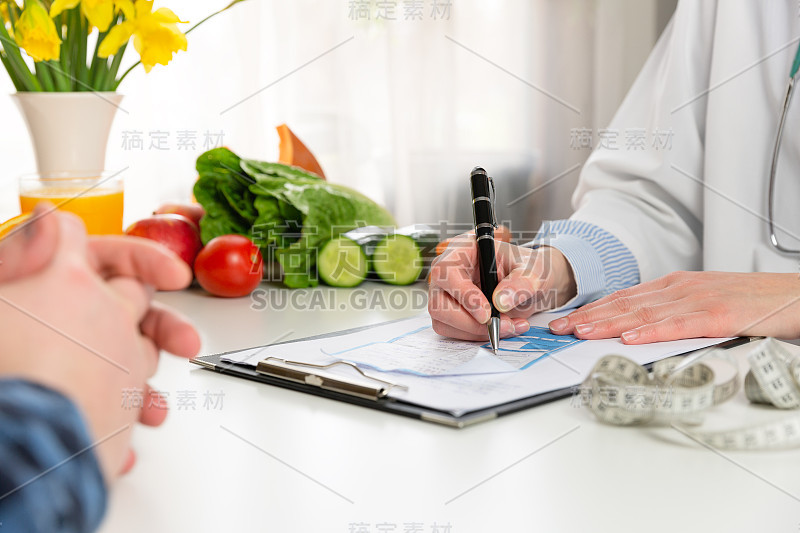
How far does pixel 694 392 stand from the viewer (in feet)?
1.66

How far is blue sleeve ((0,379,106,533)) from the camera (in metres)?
0.22

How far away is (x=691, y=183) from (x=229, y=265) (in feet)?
2.29

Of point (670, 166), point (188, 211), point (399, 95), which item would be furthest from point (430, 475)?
point (399, 95)

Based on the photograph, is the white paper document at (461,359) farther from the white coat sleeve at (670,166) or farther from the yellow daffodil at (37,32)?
the yellow daffodil at (37,32)

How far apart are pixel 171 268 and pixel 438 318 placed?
544 millimetres

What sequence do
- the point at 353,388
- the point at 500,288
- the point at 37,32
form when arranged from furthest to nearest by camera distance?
the point at 37,32 → the point at 500,288 → the point at 353,388

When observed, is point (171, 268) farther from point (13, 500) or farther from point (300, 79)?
point (300, 79)

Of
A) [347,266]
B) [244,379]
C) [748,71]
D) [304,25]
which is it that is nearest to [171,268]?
[244,379]

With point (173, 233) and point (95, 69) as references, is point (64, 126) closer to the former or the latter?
point (95, 69)

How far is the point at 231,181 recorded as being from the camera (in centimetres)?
123

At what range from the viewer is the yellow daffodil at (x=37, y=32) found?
894 millimetres

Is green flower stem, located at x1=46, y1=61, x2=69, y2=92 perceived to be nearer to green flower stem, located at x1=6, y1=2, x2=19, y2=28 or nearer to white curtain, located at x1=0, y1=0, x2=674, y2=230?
green flower stem, located at x1=6, y1=2, x2=19, y2=28

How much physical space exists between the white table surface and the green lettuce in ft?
1.84

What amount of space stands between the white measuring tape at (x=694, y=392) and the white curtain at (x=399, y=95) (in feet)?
3.23
